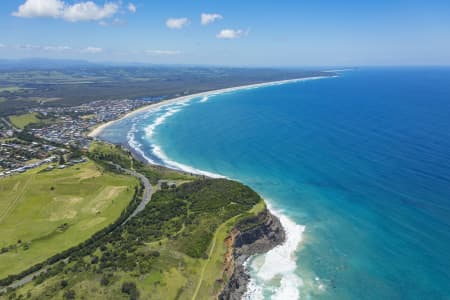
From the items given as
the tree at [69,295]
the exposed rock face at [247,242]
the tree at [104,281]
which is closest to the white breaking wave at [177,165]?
the exposed rock face at [247,242]

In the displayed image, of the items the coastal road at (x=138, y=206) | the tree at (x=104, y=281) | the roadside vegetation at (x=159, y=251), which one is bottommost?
the coastal road at (x=138, y=206)

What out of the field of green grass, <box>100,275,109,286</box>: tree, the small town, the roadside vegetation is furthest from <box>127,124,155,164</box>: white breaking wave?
<box>100,275,109,286</box>: tree

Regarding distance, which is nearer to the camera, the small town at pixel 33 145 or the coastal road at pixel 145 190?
the coastal road at pixel 145 190

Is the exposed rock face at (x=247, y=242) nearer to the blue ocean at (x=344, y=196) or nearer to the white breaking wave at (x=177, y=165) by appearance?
the blue ocean at (x=344, y=196)

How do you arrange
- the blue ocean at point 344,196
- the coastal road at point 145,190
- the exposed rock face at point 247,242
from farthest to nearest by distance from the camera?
the coastal road at point 145,190 < the exposed rock face at point 247,242 < the blue ocean at point 344,196

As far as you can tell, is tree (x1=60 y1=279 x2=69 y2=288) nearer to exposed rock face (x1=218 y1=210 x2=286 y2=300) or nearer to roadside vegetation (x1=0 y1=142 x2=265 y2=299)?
roadside vegetation (x1=0 y1=142 x2=265 y2=299)

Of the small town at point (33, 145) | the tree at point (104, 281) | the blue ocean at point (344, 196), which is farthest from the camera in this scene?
the small town at point (33, 145)

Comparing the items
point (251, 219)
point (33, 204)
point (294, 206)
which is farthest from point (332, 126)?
point (33, 204)

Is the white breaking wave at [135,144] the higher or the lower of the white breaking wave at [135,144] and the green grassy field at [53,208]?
the lower
